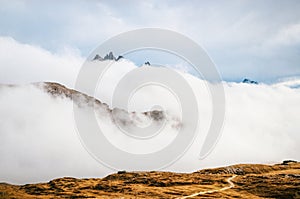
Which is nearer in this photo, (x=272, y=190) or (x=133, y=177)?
(x=272, y=190)

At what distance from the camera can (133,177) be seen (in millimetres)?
122438

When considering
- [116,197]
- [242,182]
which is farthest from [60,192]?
[242,182]

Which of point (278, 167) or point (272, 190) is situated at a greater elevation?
point (278, 167)

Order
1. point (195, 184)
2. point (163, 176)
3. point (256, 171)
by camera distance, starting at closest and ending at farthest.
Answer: point (195, 184) < point (163, 176) < point (256, 171)

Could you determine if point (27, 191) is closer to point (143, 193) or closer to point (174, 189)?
point (143, 193)

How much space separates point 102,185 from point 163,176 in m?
27.8

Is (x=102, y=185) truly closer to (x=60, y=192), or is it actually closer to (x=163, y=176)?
(x=60, y=192)

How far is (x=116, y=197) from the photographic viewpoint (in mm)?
83312

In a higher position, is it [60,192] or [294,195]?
[60,192]

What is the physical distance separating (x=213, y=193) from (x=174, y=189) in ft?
39.2

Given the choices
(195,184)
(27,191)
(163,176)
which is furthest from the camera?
(163,176)

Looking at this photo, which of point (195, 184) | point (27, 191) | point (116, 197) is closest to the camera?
point (116, 197)

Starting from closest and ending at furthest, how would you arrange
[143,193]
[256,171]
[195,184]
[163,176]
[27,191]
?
[143,193]
[27,191]
[195,184]
[163,176]
[256,171]

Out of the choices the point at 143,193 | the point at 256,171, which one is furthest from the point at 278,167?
the point at 143,193
